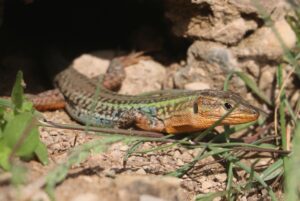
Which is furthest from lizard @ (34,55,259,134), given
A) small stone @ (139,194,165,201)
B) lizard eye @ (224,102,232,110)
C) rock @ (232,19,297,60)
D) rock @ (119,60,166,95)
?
small stone @ (139,194,165,201)

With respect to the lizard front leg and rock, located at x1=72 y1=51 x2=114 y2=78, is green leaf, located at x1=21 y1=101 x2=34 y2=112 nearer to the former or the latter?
the lizard front leg

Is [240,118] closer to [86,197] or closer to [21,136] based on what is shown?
[86,197]

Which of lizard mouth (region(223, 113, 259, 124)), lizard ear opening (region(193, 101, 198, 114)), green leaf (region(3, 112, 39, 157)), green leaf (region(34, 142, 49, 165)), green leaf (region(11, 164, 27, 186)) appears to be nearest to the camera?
green leaf (region(11, 164, 27, 186))

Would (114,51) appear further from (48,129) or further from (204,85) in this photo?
(48,129)

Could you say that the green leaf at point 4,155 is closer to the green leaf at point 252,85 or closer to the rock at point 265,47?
the green leaf at point 252,85

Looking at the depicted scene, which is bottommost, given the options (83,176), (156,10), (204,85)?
(83,176)

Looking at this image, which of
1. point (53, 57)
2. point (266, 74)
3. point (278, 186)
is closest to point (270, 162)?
point (278, 186)

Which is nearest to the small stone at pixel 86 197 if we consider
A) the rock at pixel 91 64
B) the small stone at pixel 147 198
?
the small stone at pixel 147 198
